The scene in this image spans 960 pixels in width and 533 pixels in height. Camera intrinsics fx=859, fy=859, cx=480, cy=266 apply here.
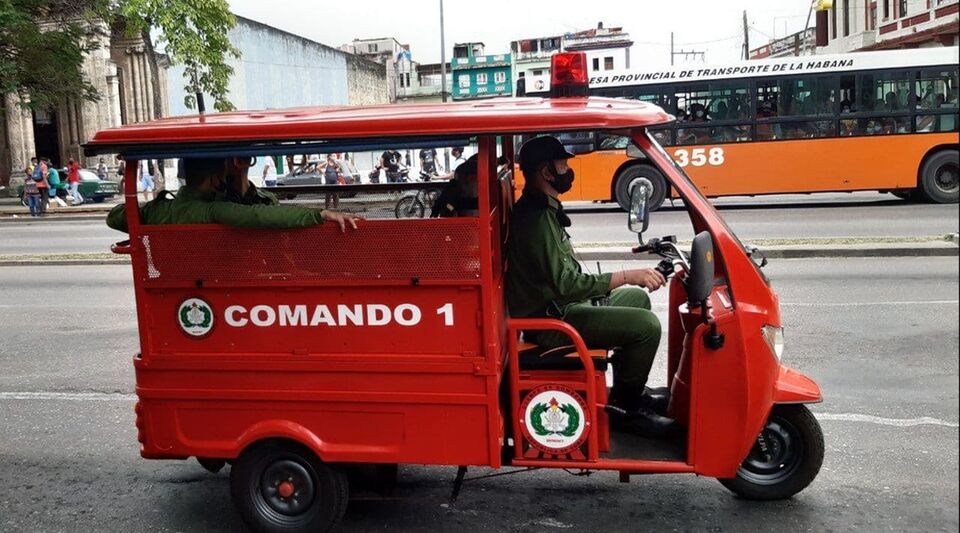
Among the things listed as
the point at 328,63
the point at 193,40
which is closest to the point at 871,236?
the point at 193,40

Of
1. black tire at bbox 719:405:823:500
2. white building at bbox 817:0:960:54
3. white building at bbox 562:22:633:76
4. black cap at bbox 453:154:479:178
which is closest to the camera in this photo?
black tire at bbox 719:405:823:500

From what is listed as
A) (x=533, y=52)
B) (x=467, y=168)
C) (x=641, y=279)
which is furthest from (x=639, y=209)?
(x=533, y=52)

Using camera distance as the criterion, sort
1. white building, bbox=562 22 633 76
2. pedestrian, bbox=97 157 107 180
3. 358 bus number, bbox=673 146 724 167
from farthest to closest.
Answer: white building, bbox=562 22 633 76, pedestrian, bbox=97 157 107 180, 358 bus number, bbox=673 146 724 167

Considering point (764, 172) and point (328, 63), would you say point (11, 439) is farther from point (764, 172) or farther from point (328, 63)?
point (328, 63)

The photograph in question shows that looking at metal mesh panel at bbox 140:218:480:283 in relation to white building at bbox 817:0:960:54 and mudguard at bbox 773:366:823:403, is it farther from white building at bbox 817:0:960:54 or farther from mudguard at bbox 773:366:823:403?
white building at bbox 817:0:960:54

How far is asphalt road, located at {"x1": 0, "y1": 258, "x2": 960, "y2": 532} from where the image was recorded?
3900 millimetres

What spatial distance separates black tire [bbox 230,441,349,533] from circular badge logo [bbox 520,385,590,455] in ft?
2.84

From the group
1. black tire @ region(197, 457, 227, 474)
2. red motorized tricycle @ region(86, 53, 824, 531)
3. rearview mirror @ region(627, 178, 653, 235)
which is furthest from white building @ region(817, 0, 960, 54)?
black tire @ region(197, 457, 227, 474)

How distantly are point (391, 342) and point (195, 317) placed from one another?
87 centimetres

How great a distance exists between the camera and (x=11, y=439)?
538 centimetres

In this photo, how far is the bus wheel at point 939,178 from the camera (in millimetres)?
16734

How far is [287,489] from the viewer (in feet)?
12.3

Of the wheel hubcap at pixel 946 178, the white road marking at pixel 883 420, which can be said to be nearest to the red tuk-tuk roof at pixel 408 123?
the white road marking at pixel 883 420

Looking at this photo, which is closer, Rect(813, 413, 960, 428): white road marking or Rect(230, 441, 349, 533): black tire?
Rect(230, 441, 349, 533): black tire
